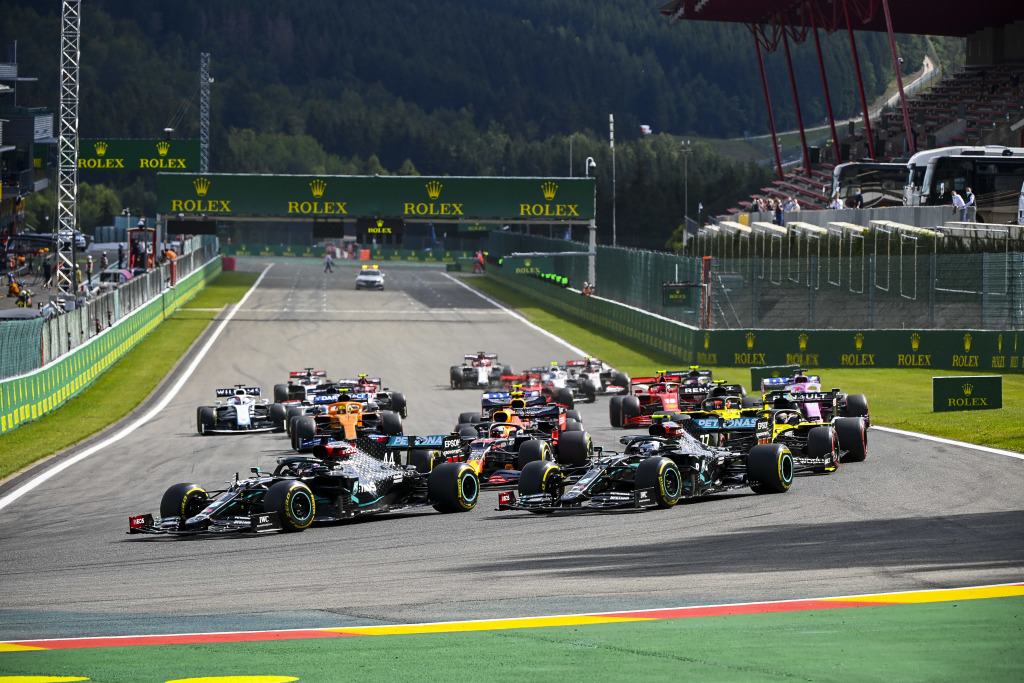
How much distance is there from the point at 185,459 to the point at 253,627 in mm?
13978

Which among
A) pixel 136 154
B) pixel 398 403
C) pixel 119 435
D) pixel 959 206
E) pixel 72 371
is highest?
pixel 136 154

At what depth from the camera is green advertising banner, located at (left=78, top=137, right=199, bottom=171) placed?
3174 inches

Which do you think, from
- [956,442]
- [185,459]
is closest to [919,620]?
[956,442]

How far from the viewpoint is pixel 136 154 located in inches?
3182

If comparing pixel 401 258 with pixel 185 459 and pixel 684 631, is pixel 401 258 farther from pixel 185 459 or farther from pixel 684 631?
pixel 684 631

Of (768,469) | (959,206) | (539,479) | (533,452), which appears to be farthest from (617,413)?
(959,206)

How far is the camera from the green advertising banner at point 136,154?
8062cm

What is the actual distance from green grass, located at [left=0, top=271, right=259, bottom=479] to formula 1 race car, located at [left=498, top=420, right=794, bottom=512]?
965 centimetres

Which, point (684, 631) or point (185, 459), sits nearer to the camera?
point (684, 631)

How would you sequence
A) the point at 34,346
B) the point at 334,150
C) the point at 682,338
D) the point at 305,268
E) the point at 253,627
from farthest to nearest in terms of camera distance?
the point at 334,150 < the point at 305,268 < the point at 682,338 < the point at 34,346 < the point at 253,627

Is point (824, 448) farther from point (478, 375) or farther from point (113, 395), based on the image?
point (113, 395)

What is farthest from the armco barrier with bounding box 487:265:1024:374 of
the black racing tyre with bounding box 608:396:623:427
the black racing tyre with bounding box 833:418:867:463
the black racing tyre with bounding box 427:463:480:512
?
the black racing tyre with bounding box 427:463:480:512

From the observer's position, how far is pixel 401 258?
13062 cm

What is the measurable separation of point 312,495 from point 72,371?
853 inches
